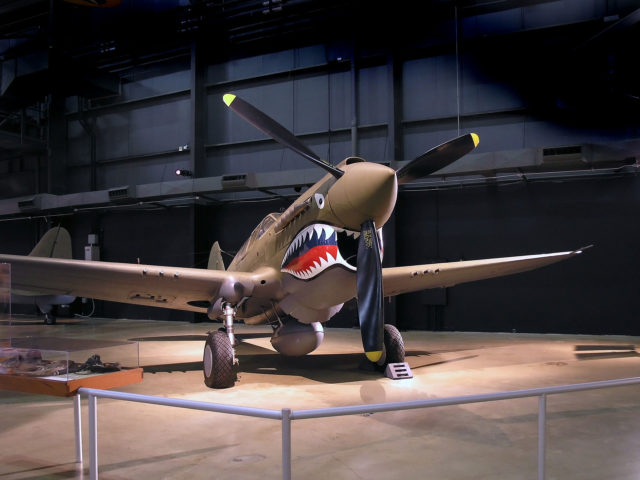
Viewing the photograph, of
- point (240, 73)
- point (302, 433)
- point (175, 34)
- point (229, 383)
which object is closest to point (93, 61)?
point (175, 34)

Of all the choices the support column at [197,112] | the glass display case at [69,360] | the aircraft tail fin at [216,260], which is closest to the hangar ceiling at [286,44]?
the support column at [197,112]

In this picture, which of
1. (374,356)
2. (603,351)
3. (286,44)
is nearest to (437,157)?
(374,356)

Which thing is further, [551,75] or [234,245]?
[234,245]

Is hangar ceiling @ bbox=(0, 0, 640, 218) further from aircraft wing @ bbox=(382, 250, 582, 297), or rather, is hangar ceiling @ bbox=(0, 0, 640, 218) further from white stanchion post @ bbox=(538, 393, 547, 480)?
white stanchion post @ bbox=(538, 393, 547, 480)

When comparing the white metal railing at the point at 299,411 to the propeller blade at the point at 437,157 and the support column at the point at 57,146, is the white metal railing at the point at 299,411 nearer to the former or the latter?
the propeller blade at the point at 437,157

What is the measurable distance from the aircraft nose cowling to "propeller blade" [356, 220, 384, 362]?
148mm

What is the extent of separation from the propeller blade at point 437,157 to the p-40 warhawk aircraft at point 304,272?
13mm

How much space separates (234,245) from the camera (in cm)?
1669

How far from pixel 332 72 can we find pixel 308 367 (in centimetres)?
1003

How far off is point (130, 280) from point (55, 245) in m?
10.8

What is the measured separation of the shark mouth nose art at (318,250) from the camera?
6.12 m

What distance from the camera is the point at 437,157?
650cm

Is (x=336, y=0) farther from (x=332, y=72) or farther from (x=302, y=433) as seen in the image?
(x=302, y=433)

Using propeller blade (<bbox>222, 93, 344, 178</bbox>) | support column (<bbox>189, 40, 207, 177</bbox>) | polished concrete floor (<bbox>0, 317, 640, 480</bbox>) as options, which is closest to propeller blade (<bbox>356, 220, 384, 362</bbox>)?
polished concrete floor (<bbox>0, 317, 640, 480</bbox>)
